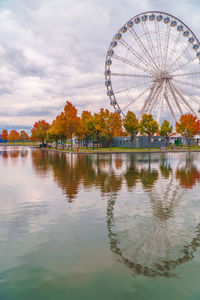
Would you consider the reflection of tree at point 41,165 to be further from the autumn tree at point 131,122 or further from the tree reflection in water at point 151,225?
the autumn tree at point 131,122

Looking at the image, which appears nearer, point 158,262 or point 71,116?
point 158,262

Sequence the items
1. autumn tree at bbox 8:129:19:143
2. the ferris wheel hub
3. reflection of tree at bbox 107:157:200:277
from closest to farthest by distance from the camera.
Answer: reflection of tree at bbox 107:157:200:277 → the ferris wheel hub → autumn tree at bbox 8:129:19:143

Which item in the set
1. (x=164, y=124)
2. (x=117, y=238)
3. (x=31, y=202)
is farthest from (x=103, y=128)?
(x=117, y=238)

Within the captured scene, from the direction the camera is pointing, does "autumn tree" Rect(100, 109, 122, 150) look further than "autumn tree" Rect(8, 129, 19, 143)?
No

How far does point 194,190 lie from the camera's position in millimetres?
14289

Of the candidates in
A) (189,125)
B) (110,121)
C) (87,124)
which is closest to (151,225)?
(110,121)

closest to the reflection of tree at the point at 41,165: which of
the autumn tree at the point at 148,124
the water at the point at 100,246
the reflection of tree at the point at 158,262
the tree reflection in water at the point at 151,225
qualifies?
the tree reflection in water at the point at 151,225

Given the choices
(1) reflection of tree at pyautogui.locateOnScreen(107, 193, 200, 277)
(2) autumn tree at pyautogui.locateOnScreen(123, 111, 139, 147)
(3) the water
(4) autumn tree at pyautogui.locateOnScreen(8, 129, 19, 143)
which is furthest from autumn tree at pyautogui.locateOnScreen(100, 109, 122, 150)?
(4) autumn tree at pyautogui.locateOnScreen(8, 129, 19, 143)

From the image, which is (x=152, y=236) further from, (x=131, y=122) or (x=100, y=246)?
(x=131, y=122)

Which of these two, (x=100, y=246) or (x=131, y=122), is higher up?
(x=131, y=122)

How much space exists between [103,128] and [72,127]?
28.2ft

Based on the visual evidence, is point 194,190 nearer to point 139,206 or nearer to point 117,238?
point 139,206

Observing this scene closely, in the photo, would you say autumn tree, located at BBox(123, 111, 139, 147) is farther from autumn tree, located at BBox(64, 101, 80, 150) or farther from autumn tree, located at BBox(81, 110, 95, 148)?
autumn tree, located at BBox(64, 101, 80, 150)

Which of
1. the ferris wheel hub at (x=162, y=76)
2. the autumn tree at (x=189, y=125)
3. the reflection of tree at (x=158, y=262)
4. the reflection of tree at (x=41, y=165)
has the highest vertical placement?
the ferris wheel hub at (x=162, y=76)
